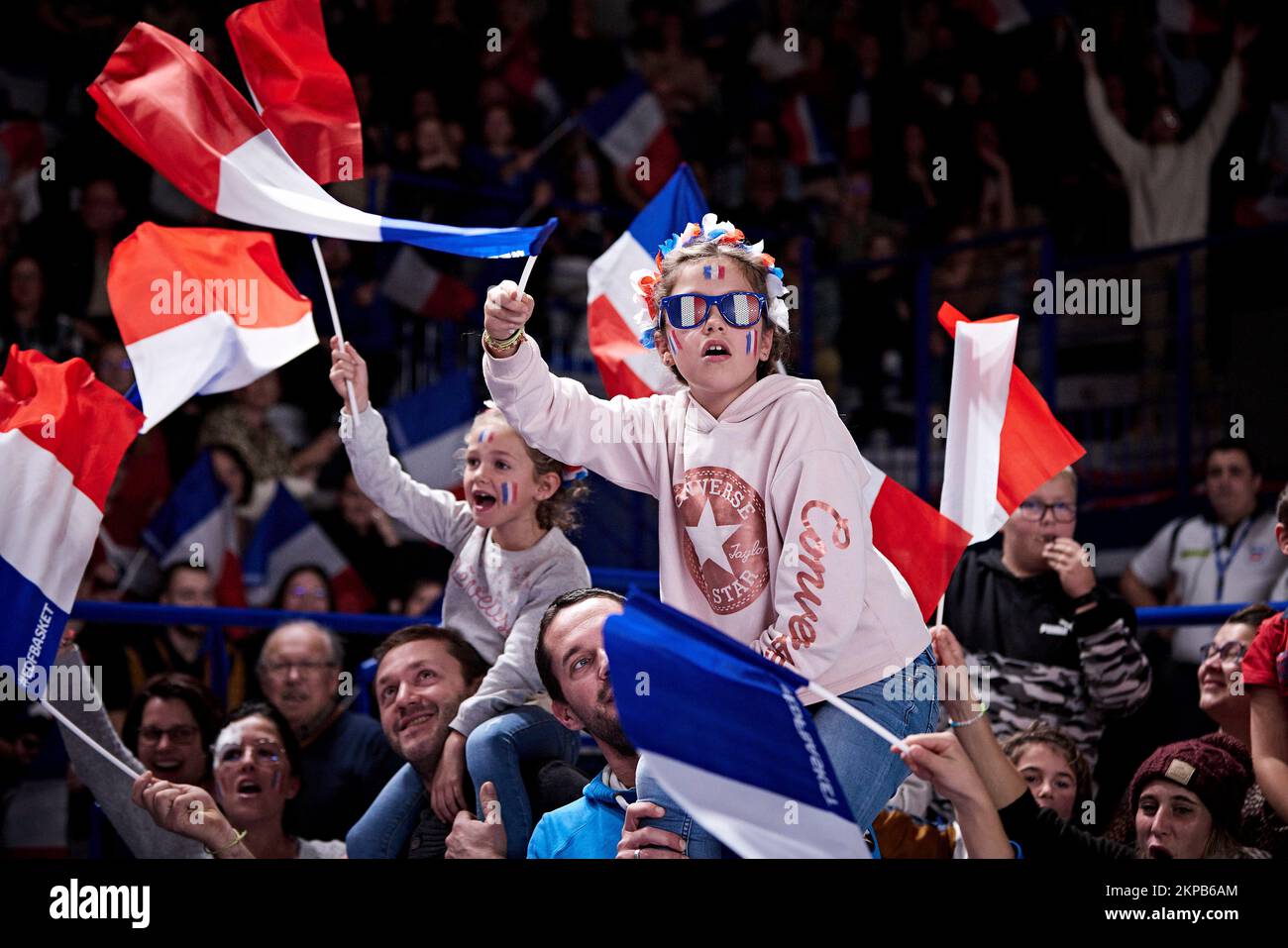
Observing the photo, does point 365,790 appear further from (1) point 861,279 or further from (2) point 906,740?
A: (1) point 861,279

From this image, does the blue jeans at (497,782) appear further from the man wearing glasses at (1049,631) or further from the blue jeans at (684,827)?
the man wearing glasses at (1049,631)

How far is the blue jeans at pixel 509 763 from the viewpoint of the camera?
3.63m

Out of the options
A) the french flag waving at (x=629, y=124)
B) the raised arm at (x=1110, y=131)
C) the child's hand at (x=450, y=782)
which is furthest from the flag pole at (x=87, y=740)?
the raised arm at (x=1110, y=131)

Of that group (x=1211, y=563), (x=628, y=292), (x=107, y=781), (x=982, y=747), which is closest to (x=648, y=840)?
(x=982, y=747)

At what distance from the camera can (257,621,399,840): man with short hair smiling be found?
4.44 m

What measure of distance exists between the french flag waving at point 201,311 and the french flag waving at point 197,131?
330mm

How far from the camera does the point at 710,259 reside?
10.6ft

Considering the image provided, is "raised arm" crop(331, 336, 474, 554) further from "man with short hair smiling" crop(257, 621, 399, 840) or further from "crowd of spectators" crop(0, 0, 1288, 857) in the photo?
"man with short hair smiling" crop(257, 621, 399, 840)

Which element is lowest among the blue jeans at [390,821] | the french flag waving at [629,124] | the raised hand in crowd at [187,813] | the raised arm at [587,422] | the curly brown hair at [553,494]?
the blue jeans at [390,821]

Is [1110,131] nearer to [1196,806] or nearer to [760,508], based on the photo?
[1196,806]

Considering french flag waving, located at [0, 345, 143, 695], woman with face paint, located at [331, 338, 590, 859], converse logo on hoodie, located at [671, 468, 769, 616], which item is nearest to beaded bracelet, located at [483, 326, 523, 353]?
converse logo on hoodie, located at [671, 468, 769, 616]

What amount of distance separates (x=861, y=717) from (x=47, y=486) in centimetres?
211

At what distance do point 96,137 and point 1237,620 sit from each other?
5787mm
